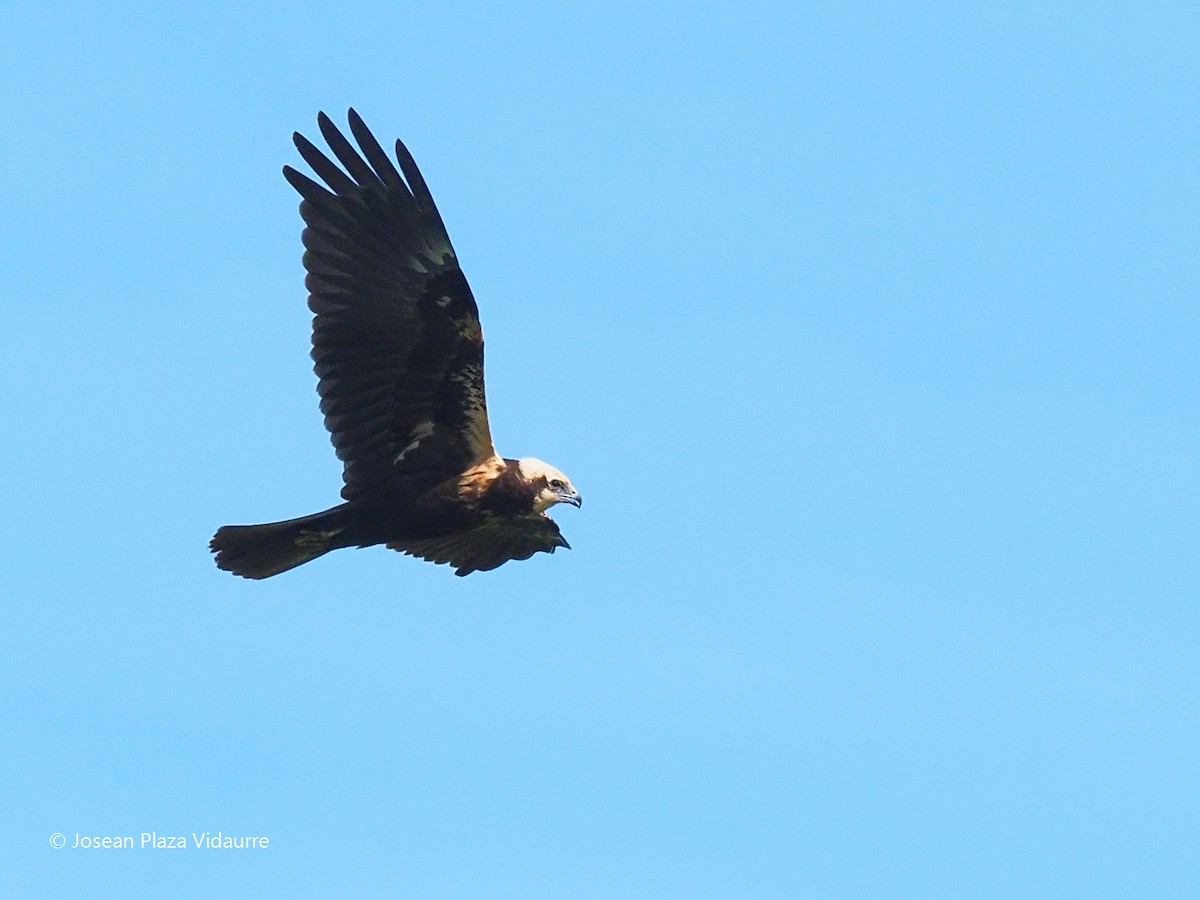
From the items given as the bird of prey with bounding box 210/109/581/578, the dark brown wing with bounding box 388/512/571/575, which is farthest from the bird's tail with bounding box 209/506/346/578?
the dark brown wing with bounding box 388/512/571/575

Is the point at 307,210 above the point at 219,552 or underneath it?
above

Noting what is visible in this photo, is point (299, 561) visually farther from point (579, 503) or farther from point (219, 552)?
point (579, 503)

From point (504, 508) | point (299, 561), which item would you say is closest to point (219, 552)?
point (299, 561)

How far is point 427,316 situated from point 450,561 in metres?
2.49

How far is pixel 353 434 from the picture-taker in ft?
75.9

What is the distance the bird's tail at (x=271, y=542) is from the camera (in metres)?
22.9

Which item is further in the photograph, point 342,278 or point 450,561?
point 450,561

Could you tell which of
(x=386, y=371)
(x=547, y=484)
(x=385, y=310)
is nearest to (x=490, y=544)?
(x=547, y=484)

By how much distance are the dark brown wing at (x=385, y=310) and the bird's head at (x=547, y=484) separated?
0.50 meters

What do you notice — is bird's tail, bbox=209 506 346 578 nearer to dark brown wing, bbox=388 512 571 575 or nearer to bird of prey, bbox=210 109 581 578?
bird of prey, bbox=210 109 581 578

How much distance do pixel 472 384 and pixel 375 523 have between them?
1.33 meters

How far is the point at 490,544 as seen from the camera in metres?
24.2

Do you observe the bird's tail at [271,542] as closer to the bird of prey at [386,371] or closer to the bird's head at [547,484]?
the bird of prey at [386,371]

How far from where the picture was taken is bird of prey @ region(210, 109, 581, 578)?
22828mm
